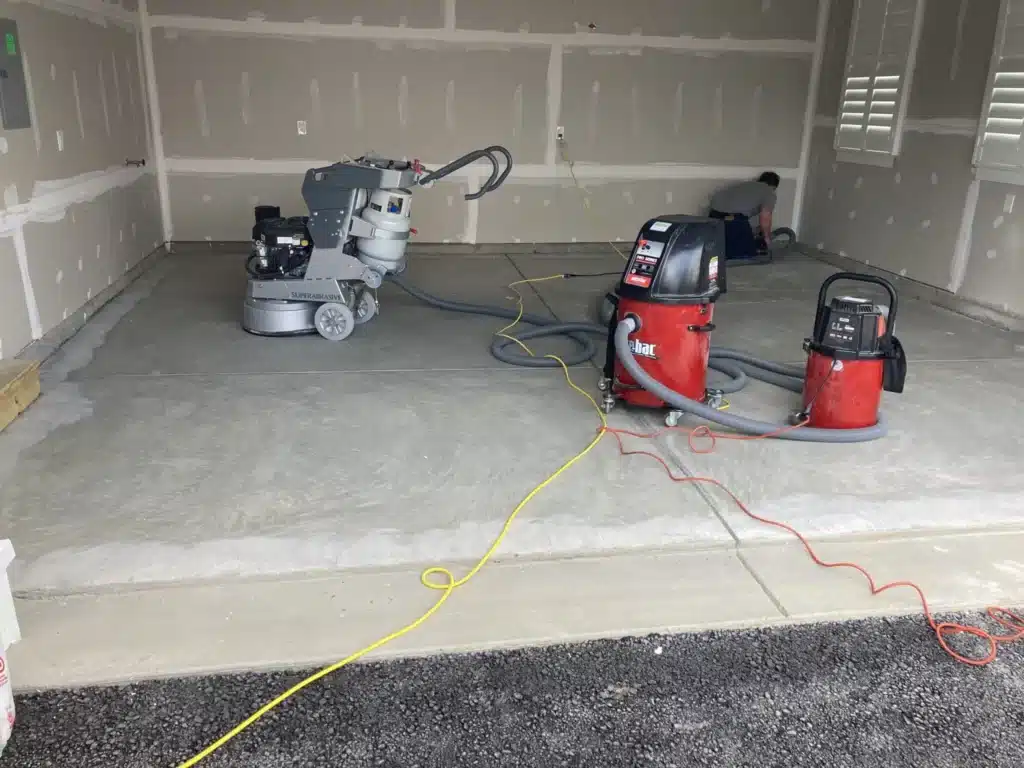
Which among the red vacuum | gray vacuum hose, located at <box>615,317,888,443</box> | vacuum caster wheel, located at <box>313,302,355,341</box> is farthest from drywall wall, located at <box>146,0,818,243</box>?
the red vacuum

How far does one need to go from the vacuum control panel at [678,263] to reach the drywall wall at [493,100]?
3433mm

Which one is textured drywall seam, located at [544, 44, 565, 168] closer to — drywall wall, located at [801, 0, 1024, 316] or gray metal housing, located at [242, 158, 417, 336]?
drywall wall, located at [801, 0, 1024, 316]

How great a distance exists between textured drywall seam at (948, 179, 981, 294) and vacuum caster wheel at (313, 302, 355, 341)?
356cm

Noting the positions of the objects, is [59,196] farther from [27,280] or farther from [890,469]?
[890,469]

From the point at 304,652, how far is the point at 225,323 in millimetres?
2765

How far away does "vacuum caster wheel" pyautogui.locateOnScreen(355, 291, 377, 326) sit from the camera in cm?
416

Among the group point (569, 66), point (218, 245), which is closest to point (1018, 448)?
point (569, 66)

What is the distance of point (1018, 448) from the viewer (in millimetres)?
2836

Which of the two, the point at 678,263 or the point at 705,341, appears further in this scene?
the point at 705,341

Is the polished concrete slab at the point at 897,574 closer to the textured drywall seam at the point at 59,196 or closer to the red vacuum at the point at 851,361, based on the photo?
the red vacuum at the point at 851,361

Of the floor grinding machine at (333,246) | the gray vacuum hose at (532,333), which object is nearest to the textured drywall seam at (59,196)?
the floor grinding machine at (333,246)

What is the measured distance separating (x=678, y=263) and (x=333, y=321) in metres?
1.88

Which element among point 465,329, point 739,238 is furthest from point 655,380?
point 739,238

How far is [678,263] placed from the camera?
2.72 meters
